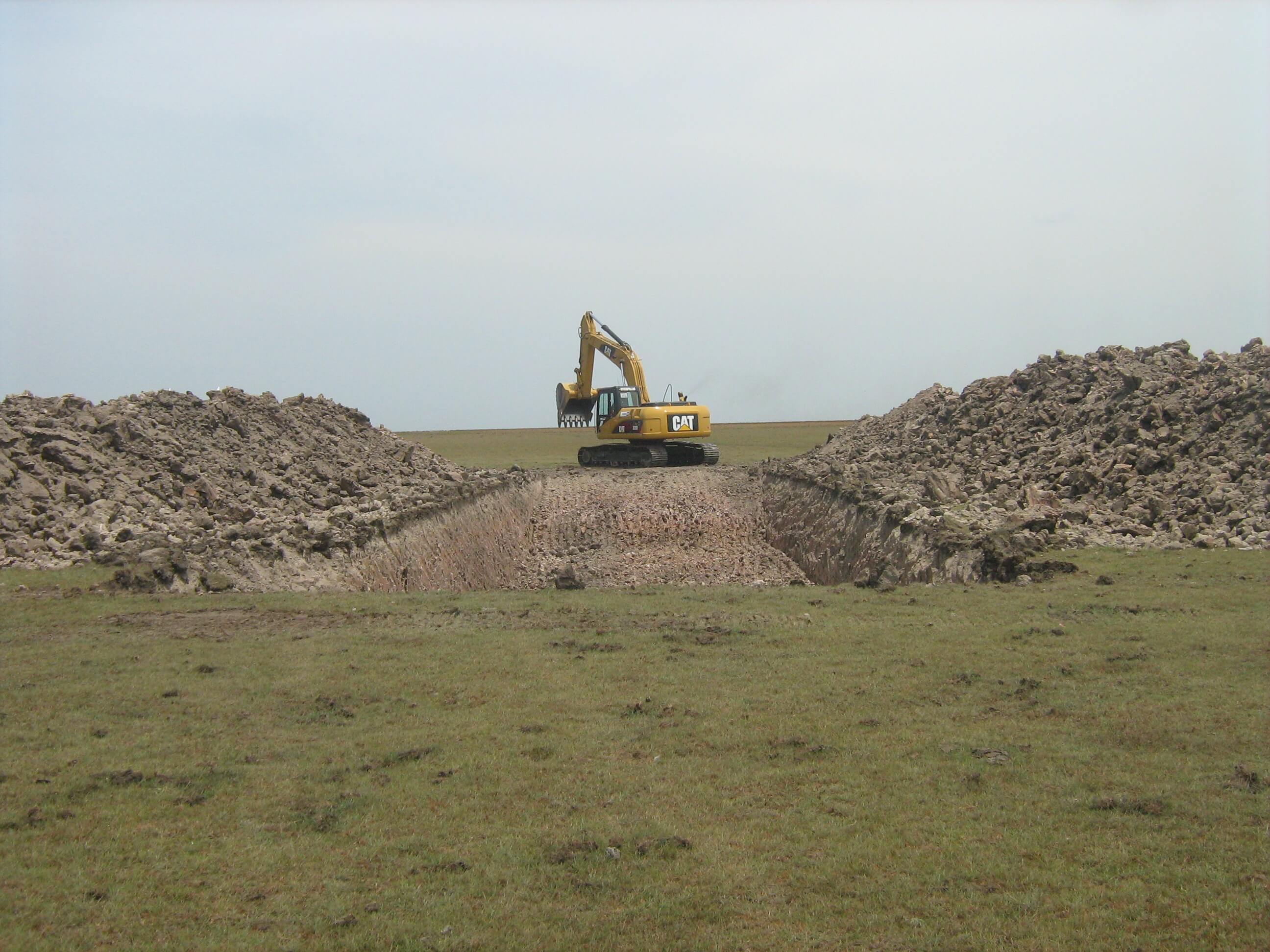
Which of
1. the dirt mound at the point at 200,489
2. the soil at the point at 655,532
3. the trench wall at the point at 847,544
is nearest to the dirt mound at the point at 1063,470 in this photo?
the trench wall at the point at 847,544

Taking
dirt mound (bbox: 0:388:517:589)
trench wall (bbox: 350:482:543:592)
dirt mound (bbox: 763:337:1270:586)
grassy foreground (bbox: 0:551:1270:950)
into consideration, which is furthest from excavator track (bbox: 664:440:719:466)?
grassy foreground (bbox: 0:551:1270:950)

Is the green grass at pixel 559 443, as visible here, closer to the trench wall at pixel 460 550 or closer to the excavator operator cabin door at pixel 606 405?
the excavator operator cabin door at pixel 606 405

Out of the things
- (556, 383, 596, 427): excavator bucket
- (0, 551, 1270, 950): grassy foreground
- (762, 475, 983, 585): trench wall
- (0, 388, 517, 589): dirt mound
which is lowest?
(0, 551, 1270, 950): grassy foreground

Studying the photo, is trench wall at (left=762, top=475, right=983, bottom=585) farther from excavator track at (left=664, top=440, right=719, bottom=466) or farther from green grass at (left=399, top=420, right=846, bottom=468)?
green grass at (left=399, top=420, right=846, bottom=468)

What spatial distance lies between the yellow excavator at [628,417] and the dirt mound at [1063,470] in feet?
12.8

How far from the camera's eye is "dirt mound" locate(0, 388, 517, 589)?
733 inches

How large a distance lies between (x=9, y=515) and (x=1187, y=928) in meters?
20.0

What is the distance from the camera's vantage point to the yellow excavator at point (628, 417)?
35.1 metres

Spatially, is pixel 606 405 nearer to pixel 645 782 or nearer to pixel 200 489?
pixel 200 489

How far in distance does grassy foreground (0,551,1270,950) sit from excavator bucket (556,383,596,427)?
2336 cm

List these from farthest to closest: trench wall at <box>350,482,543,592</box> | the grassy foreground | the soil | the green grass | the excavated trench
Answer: the green grass < the soil < the excavated trench < trench wall at <box>350,482,543,592</box> < the grassy foreground

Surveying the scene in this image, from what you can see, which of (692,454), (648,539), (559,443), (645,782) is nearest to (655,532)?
(648,539)

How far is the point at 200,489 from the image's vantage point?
2381 cm

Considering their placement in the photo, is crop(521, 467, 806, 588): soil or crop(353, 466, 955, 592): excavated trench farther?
crop(521, 467, 806, 588): soil
